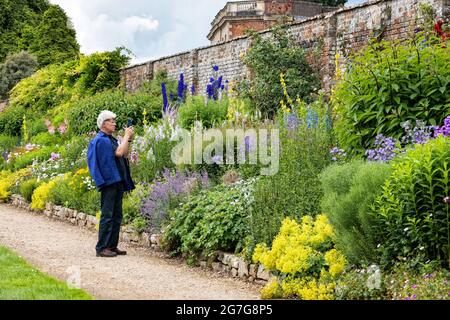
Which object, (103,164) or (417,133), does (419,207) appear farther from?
(103,164)

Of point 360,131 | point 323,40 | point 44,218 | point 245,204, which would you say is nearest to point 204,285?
point 245,204

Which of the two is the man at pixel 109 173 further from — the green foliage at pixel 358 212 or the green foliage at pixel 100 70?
the green foliage at pixel 100 70

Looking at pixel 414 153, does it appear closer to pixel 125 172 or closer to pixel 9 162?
pixel 125 172

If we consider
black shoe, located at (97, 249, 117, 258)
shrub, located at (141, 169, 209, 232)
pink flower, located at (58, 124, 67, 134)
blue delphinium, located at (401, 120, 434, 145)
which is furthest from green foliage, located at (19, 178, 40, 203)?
blue delphinium, located at (401, 120, 434, 145)

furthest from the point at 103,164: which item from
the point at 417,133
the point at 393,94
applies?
the point at 417,133

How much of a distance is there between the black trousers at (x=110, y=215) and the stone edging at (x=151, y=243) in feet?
2.02

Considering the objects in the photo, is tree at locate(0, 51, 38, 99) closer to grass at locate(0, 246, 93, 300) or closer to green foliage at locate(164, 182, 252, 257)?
green foliage at locate(164, 182, 252, 257)

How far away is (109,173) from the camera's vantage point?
8086 mm

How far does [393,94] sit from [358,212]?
2.23 meters

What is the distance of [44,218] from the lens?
12.2 m

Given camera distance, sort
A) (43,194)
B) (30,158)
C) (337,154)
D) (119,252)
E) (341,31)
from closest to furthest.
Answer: (337,154), (119,252), (43,194), (341,31), (30,158)

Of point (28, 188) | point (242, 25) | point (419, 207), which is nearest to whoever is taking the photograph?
point (419, 207)

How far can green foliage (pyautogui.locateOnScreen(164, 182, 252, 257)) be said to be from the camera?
743 cm
